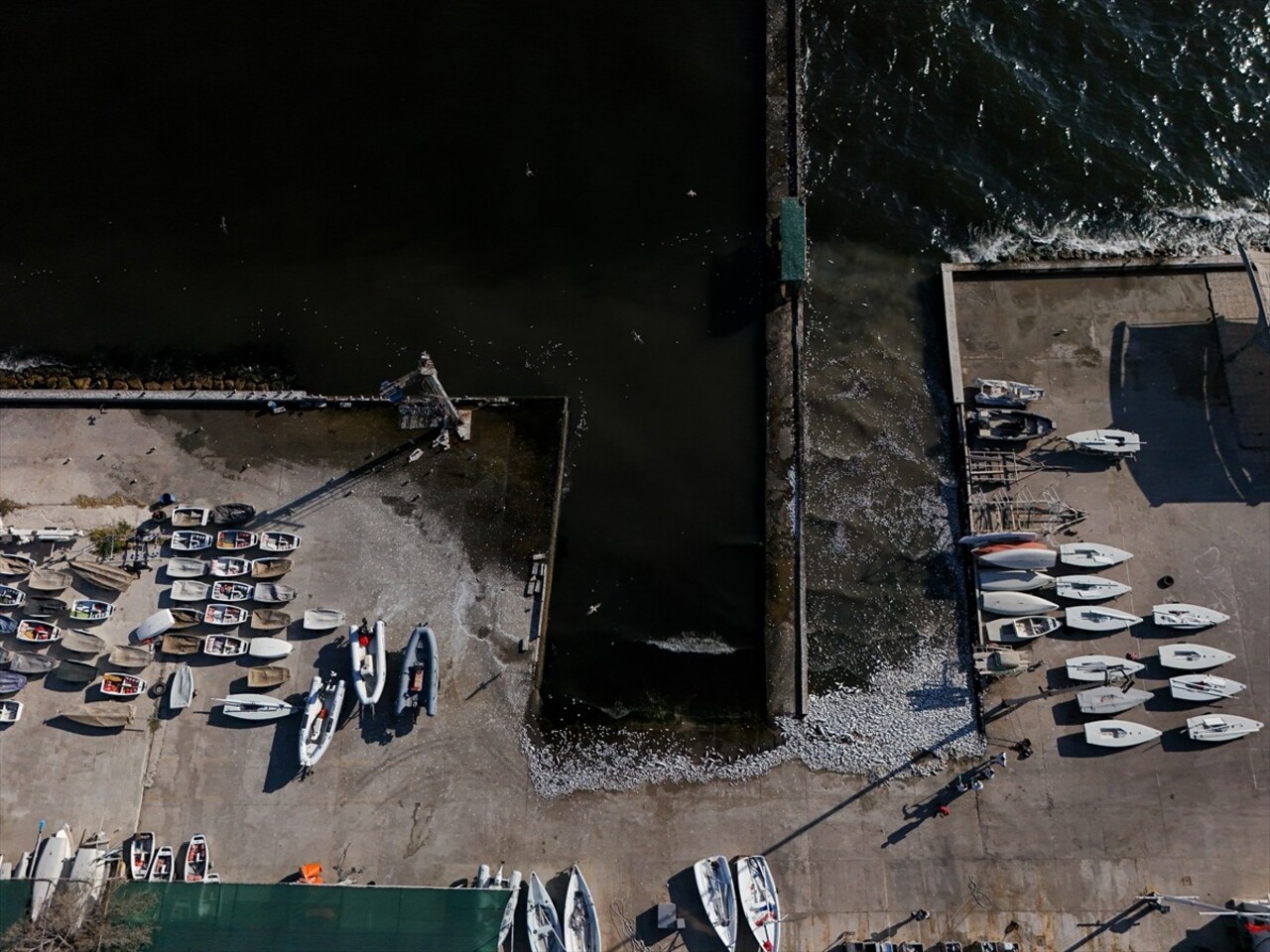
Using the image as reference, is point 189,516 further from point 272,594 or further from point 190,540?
point 272,594

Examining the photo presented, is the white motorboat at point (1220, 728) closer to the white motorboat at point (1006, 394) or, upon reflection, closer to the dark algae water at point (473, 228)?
the white motorboat at point (1006, 394)

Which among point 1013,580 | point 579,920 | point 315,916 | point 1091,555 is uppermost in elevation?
point 1091,555

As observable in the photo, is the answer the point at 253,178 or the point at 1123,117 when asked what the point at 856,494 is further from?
the point at 253,178

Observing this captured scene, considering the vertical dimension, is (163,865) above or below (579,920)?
above

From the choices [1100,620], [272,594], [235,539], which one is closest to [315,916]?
[272,594]

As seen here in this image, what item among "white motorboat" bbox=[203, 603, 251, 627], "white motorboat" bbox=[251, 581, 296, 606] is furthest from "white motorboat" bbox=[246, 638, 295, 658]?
"white motorboat" bbox=[251, 581, 296, 606]

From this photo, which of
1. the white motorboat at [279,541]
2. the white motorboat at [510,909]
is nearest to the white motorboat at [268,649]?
the white motorboat at [279,541]
